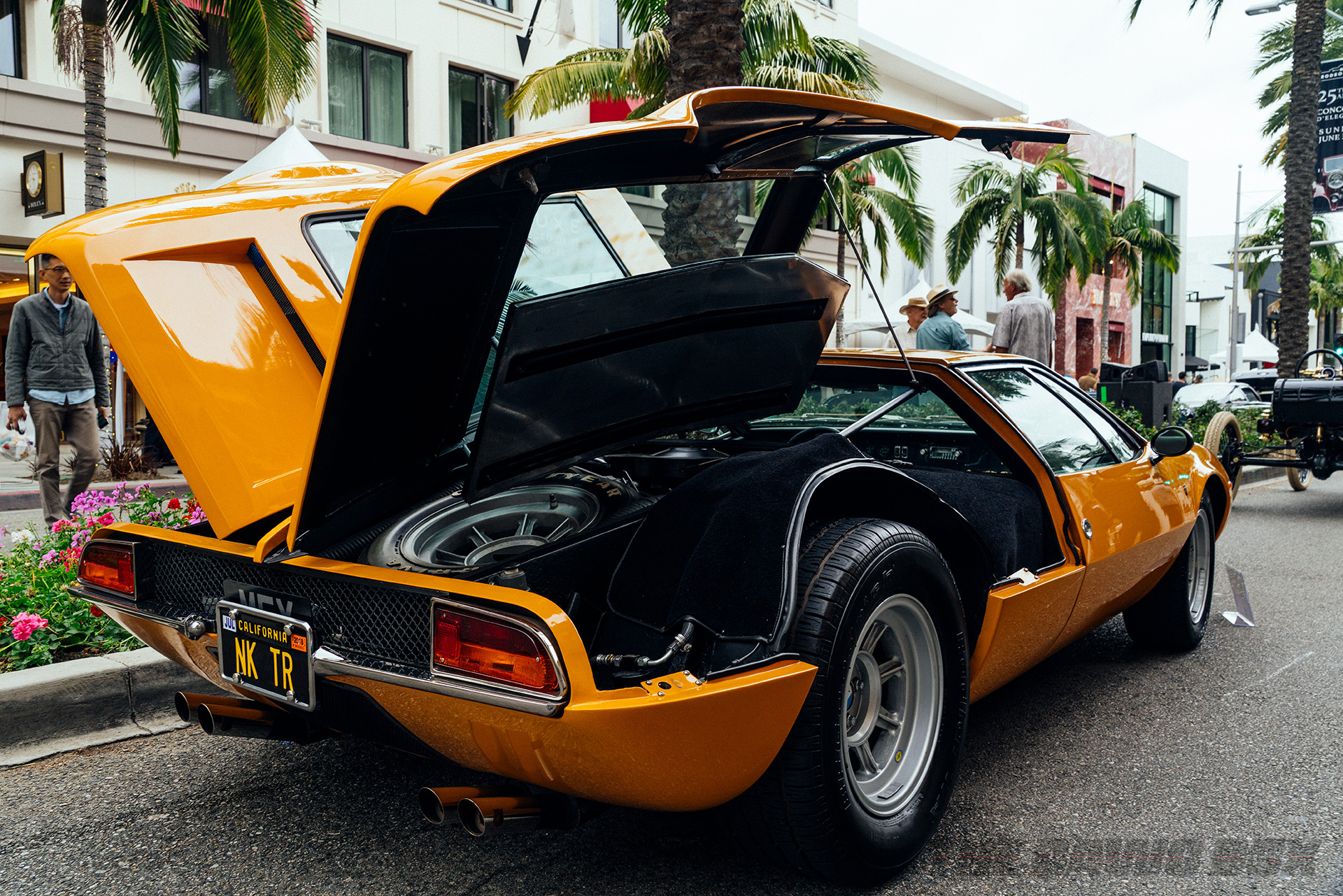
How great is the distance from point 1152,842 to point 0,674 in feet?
11.7

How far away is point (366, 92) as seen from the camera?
1694 cm

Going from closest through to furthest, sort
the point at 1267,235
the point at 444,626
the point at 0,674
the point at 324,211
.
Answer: the point at 444,626 → the point at 324,211 → the point at 0,674 → the point at 1267,235

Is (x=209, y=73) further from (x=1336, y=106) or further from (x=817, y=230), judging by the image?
(x=1336, y=106)

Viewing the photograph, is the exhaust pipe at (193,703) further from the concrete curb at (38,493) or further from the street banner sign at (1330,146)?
the street banner sign at (1330,146)

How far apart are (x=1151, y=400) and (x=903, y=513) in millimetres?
11505

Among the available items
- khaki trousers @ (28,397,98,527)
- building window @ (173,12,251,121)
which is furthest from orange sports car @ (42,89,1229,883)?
building window @ (173,12,251,121)

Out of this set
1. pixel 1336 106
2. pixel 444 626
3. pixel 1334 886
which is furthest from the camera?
pixel 1336 106

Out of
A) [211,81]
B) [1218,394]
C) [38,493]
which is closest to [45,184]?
[211,81]

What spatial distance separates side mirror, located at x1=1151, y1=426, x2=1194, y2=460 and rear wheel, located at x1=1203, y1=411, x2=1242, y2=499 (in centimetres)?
500

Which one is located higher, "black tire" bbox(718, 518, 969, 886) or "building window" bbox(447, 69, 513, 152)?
"building window" bbox(447, 69, 513, 152)

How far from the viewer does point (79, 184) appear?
45.0 feet

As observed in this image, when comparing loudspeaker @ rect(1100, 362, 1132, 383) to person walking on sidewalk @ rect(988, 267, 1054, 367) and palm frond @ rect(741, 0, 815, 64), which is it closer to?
palm frond @ rect(741, 0, 815, 64)

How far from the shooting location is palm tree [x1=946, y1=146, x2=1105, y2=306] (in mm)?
26062


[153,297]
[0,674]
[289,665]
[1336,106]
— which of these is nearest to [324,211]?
[153,297]
